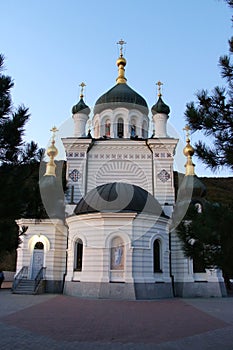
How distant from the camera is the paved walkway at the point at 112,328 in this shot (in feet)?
22.9

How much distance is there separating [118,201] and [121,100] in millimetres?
10660

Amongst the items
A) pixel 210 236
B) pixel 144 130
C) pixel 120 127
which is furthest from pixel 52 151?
pixel 210 236

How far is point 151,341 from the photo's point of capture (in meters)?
7.30

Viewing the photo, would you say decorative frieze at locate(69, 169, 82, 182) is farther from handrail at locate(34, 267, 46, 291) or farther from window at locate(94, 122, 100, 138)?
handrail at locate(34, 267, 46, 291)

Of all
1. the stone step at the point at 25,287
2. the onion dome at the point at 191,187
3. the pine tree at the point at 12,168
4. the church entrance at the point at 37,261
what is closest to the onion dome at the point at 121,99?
the onion dome at the point at 191,187

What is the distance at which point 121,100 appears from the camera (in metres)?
25.4

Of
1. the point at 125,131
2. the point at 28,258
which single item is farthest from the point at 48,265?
the point at 125,131

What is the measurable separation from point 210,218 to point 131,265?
11.5 metres

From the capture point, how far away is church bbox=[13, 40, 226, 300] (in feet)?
54.4

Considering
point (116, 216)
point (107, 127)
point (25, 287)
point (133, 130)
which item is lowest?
point (25, 287)

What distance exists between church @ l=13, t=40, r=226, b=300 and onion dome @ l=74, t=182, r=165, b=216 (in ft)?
0.18

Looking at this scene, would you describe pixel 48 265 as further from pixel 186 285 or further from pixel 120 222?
pixel 186 285

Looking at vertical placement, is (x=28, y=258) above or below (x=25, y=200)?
below

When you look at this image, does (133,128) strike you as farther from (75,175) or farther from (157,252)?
(157,252)
